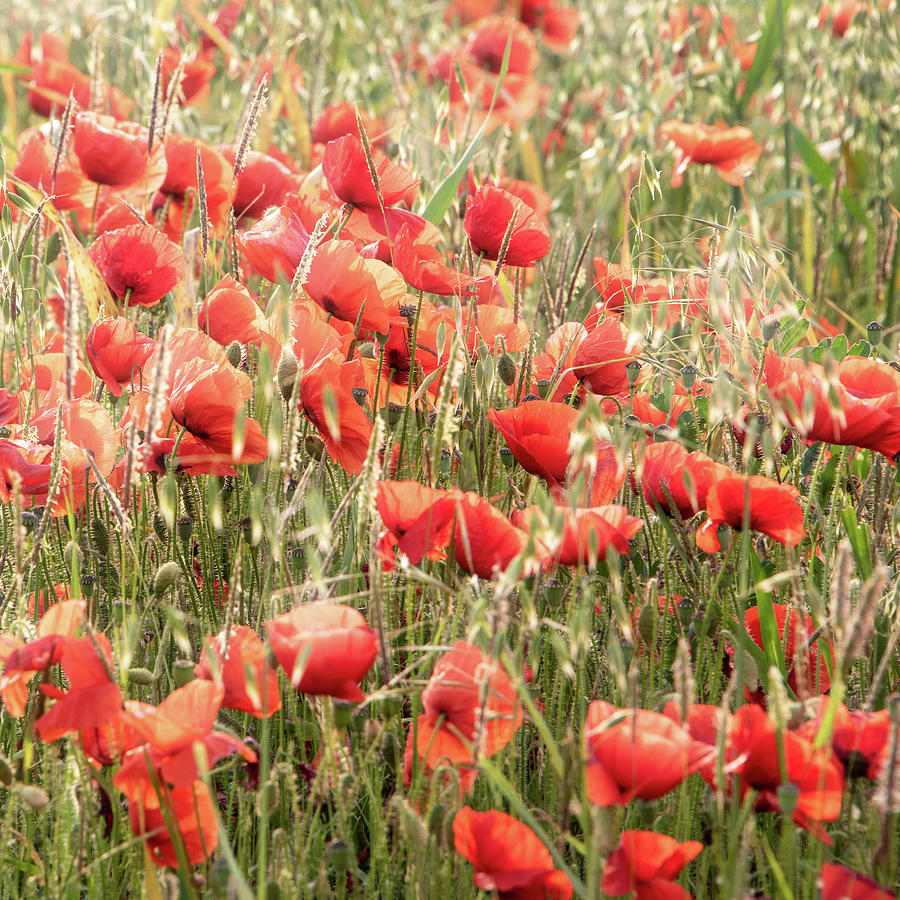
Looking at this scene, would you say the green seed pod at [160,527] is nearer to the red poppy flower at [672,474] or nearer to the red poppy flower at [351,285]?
the red poppy flower at [351,285]

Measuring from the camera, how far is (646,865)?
693mm

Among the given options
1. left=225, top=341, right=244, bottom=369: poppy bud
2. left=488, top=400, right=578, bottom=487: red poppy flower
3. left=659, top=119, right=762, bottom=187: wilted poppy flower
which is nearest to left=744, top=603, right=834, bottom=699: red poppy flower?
left=488, top=400, right=578, bottom=487: red poppy flower

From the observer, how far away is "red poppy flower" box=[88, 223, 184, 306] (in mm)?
1239

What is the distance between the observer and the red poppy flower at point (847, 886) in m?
0.67

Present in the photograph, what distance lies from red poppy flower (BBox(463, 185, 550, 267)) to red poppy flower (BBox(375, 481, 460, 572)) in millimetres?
435

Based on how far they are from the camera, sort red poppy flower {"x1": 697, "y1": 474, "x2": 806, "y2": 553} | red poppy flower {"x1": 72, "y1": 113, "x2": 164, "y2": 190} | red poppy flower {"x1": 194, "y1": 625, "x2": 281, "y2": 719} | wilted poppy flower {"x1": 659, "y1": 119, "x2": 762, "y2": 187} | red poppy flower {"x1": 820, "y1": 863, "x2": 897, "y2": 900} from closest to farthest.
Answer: red poppy flower {"x1": 820, "y1": 863, "x2": 897, "y2": 900} → red poppy flower {"x1": 194, "y1": 625, "x2": 281, "y2": 719} → red poppy flower {"x1": 697, "y1": 474, "x2": 806, "y2": 553} → red poppy flower {"x1": 72, "y1": 113, "x2": 164, "y2": 190} → wilted poppy flower {"x1": 659, "y1": 119, "x2": 762, "y2": 187}

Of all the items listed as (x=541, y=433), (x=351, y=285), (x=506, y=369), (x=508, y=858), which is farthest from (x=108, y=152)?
(x=508, y=858)

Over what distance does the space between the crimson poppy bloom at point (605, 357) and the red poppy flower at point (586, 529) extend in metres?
0.26

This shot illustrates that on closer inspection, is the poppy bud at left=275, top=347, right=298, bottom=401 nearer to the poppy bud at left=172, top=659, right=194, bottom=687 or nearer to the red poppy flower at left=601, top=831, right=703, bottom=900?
the poppy bud at left=172, top=659, right=194, bottom=687

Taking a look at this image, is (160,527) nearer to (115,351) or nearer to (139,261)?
(115,351)

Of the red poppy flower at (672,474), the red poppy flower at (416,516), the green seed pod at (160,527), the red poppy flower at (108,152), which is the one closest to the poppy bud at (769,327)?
the red poppy flower at (672,474)

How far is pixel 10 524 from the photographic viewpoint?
1.15 meters

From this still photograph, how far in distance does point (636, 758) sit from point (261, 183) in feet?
3.71

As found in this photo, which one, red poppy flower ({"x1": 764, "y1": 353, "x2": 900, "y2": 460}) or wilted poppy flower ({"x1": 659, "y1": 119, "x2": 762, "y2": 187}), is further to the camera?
wilted poppy flower ({"x1": 659, "y1": 119, "x2": 762, "y2": 187})
